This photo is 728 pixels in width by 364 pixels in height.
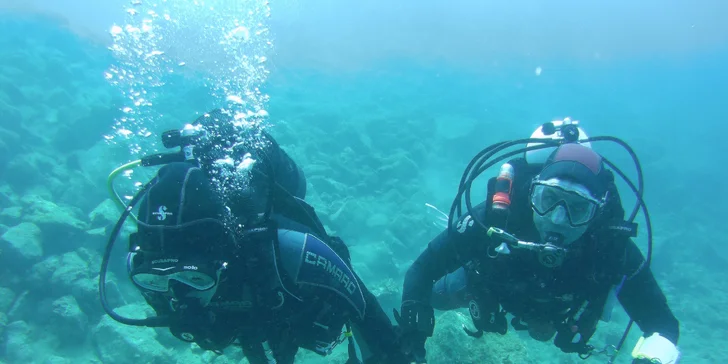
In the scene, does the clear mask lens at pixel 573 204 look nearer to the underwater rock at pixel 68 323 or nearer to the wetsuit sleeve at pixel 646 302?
the wetsuit sleeve at pixel 646 302

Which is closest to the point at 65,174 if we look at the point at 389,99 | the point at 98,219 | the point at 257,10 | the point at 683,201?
the point at 98,219

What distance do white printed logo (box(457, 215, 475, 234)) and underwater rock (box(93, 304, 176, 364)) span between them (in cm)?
734

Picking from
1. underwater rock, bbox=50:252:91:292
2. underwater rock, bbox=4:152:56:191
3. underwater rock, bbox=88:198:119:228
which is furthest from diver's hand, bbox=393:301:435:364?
underwater rock, bbox=4:152:56:191

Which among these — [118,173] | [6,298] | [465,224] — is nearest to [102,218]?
[6,298]

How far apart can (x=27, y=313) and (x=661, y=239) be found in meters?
26.0

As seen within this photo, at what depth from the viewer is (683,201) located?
25031 mm

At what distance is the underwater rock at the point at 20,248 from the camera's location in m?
9.06

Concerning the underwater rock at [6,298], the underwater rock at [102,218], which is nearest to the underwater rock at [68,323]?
the underwater rock at [6,298]

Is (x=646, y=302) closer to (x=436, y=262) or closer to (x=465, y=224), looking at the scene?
(x=465, y=224)

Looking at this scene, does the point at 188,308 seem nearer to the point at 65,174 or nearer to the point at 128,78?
the point at 65,174

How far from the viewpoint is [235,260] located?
2.42m

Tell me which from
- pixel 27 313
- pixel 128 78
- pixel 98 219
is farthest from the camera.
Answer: pixel 128 78

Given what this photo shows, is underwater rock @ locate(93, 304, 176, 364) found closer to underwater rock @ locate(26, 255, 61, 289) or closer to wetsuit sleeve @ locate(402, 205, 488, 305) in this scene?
underwater rock @ locate(26, 255, 61, 289)

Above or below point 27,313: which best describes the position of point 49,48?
above
